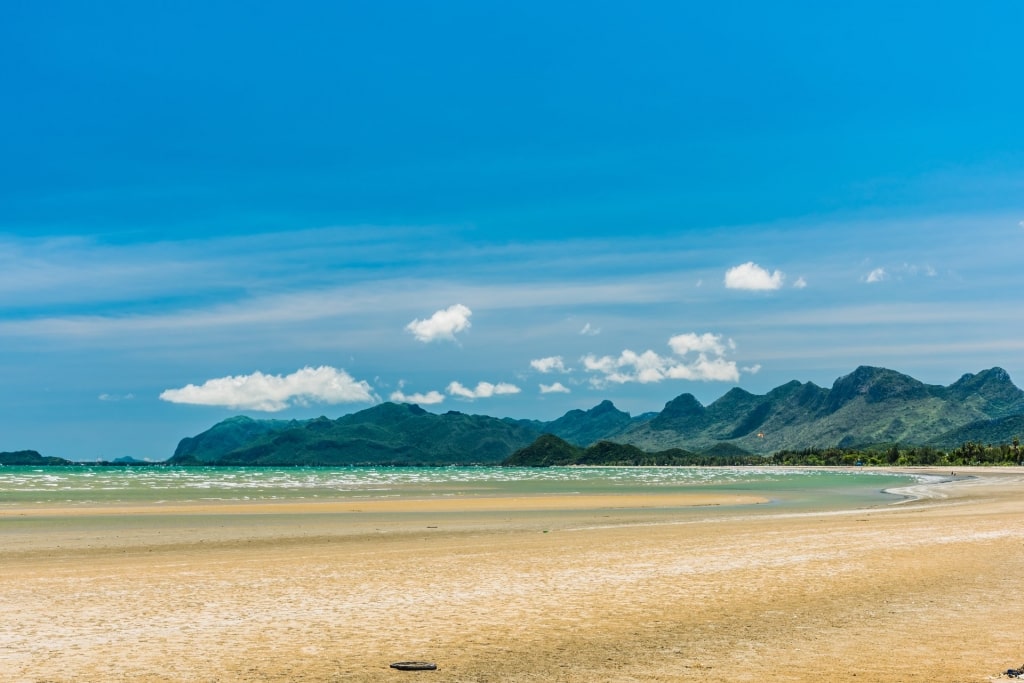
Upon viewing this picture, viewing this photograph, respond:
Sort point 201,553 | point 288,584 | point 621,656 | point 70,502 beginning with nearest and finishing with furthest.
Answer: point 621,656 → point 288,584 → point 201,553 → point 70,502

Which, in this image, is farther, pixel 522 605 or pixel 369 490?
pixel 369 490

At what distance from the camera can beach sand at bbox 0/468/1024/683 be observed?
496 inches

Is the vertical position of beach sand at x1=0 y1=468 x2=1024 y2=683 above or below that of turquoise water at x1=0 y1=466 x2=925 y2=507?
above

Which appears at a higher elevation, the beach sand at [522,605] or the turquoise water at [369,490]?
the beach sand at [522,605]

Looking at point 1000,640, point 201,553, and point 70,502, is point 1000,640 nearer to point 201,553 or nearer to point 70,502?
point 201,553

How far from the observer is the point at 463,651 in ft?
45.1

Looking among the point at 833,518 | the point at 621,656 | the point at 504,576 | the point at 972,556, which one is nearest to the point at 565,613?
the point at 621,656

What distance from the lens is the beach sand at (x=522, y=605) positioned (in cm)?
1261

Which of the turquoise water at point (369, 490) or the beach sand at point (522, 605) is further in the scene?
the turquoise water at point (369, 490)

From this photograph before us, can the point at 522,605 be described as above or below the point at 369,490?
above

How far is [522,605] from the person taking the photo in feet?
58.2

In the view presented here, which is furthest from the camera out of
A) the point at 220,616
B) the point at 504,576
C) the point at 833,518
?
the point at 833,518

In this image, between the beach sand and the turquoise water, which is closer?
the beach sand

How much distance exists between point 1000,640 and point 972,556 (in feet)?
39.7
